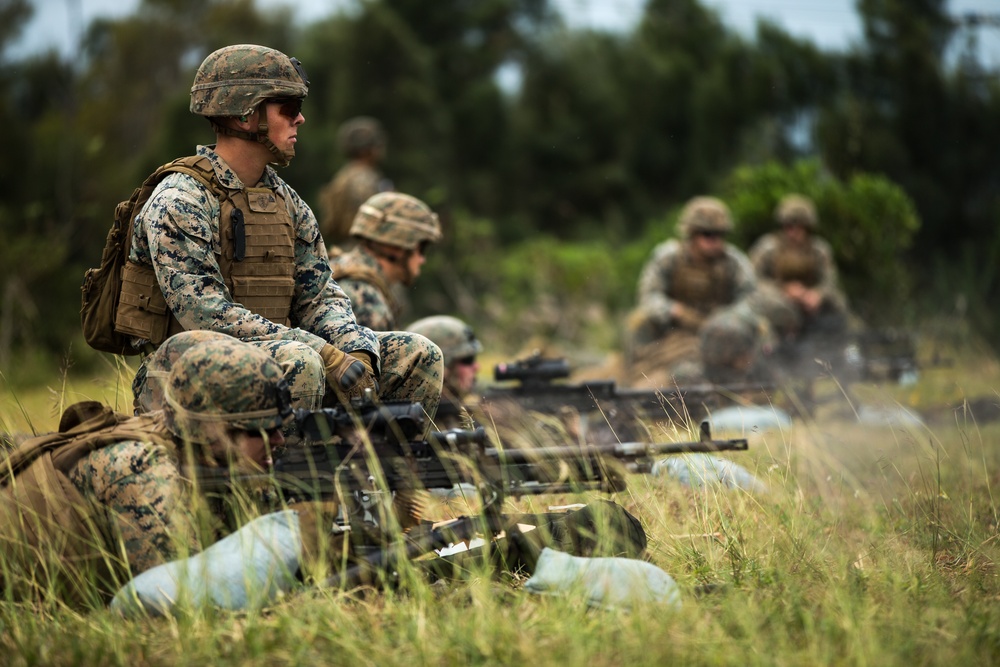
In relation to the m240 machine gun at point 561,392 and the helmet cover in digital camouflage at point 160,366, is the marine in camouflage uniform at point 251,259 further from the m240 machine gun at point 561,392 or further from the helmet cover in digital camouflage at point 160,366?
the m240 machine gun at point 561,392

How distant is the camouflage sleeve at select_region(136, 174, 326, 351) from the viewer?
15.7 ft

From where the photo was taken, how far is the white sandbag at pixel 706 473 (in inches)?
204

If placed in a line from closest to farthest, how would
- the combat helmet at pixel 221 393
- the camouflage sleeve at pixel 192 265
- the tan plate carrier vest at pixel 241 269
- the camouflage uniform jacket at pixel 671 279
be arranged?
the combat helmet at pixel 221 393 → the camouflage sleeve at pixel 192 265 → the tan plate carrier vest at pixel 241 269 → the camouflage uniform jacket at pixel 671 279

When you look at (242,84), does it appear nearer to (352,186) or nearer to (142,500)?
(142,500)

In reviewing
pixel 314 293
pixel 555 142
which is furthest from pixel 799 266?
pixel 555 142

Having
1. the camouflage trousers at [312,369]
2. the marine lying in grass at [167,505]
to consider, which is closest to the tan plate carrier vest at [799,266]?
the camouflage trousers at [312,369]

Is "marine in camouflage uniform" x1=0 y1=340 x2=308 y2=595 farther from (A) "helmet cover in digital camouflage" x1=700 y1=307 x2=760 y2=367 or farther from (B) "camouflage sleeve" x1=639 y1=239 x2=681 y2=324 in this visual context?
(B) "camouflage sleeve" x1=639 y1=239 x2=681 y2=324

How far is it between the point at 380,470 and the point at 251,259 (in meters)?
1.20

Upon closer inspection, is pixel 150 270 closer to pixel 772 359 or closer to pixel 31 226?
pixel 772 359

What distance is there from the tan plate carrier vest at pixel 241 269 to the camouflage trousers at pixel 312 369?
17 cm

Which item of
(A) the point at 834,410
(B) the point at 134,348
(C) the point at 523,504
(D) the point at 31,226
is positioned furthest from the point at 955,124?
(B) the point at 134,348

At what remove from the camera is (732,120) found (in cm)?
2416

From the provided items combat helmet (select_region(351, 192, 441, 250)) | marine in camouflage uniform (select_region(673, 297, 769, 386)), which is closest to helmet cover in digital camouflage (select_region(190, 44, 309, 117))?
combat helmet (select_region(351, 192, 441, 250))

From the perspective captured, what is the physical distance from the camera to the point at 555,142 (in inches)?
987
